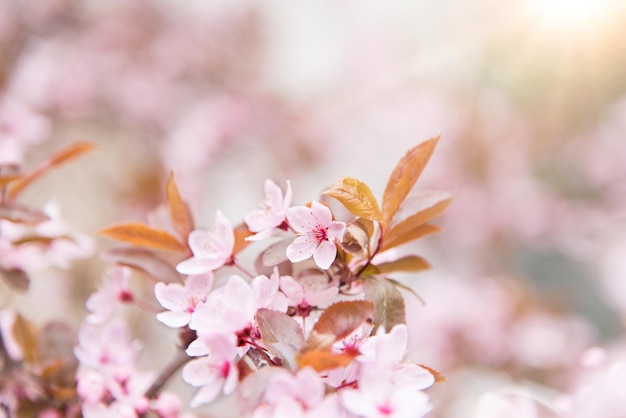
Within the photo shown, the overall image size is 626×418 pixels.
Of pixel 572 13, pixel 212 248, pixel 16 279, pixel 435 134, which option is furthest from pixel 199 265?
pixel 572 13

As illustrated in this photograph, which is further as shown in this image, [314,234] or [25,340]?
[25,340]

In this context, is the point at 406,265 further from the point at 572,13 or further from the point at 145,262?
the point at 572,13

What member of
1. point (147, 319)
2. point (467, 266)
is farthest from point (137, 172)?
point (467, 266)

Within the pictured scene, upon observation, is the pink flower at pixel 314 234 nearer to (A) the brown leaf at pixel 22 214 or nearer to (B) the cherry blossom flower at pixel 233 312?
(B) the cherry blossom flower at pixel 233 312

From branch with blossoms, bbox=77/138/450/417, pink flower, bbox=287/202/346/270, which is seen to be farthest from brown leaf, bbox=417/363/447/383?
pink flower, bbox=287/202/346/270

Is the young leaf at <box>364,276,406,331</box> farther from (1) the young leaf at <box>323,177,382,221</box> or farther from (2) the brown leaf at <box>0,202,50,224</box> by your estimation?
(2) the brown leaf at <box>0,202,50,224</box>

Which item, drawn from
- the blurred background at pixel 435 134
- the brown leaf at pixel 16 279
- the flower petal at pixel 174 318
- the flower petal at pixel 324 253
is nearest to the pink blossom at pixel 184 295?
the flower petal at pixel 174 318
